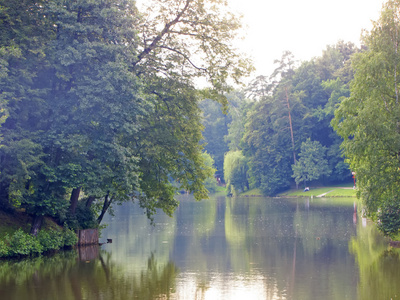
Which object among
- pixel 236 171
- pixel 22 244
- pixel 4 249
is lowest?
pixel 4 249

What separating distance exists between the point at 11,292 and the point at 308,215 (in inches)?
1304

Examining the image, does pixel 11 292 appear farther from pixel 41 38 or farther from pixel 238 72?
pixel 238 72

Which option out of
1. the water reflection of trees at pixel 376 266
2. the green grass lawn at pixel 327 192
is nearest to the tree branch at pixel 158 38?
the water reflection of trees at pixel 376 266

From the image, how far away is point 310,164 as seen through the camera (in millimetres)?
84562

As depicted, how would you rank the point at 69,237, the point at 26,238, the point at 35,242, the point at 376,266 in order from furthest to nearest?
1. the point at 69,237
2. the point at 35,242
3. the point at 26,238
4. the point at 376,266

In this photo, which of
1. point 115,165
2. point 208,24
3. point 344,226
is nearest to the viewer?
point 115,165

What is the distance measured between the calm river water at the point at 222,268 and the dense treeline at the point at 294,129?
168 ft

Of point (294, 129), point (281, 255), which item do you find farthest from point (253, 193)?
point (281, 255)

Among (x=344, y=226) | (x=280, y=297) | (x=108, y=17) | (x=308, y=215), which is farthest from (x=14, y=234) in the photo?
(x=308, y=215)

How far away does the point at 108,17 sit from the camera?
2602cm

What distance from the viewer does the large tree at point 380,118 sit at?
23656 mm

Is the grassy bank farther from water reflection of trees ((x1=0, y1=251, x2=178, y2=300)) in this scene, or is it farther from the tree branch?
the tree branch

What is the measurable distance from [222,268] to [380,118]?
32.0 feet

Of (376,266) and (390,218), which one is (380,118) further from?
(376,266)
